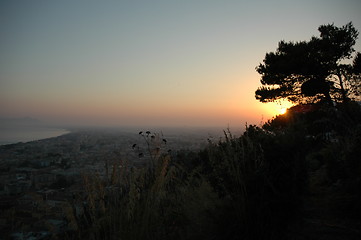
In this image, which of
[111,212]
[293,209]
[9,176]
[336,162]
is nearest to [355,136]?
[336,162]

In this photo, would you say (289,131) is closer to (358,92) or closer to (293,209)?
(293,209)

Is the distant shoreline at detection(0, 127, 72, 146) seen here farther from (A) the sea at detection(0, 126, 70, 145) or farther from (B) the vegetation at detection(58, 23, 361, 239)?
(B) the vegetation at detection(58, 23, 361, 239)

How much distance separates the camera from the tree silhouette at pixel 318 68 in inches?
489

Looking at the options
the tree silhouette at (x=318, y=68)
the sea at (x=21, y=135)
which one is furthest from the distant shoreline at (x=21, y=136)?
the tree silhouette at (x=318, y=68)

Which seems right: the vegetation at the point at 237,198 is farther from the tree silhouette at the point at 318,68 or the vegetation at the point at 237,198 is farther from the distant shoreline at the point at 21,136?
the distant shoreline at the point at 21,136

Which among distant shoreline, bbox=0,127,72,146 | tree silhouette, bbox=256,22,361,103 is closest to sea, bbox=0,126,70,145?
distant shoreline, bbox=0,127,72,146

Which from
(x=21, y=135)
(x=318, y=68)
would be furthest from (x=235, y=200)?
(x=21, y=135)

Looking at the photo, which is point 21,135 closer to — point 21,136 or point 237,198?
point 21,136

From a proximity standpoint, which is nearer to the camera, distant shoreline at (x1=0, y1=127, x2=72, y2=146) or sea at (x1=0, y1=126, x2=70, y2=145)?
distant shoreline at (x1=0, y1=127, x2=72, y2=146)

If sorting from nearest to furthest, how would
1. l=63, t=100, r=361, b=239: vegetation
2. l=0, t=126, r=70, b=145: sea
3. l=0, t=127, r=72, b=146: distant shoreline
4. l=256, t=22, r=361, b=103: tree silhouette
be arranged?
l=63, t=100, r=361, b=239: vegetation
l=256, t=22, r=361, b=103: tree silhouette
l=0, t=127, r=72, b=146: distant shoreline
l=0, t=126, r=70, b=145: sea

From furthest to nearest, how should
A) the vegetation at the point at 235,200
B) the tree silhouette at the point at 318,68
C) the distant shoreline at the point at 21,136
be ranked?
1. the distant shoreline at the point at 21,136
2. the tree silhouette at the point at 318,68
3. the vegetation at the point at 235,200

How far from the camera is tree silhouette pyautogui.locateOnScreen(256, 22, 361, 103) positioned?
12.4 metres

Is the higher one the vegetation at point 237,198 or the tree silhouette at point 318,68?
the tree silhouette at point 318,68

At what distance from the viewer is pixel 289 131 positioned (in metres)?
3.20
